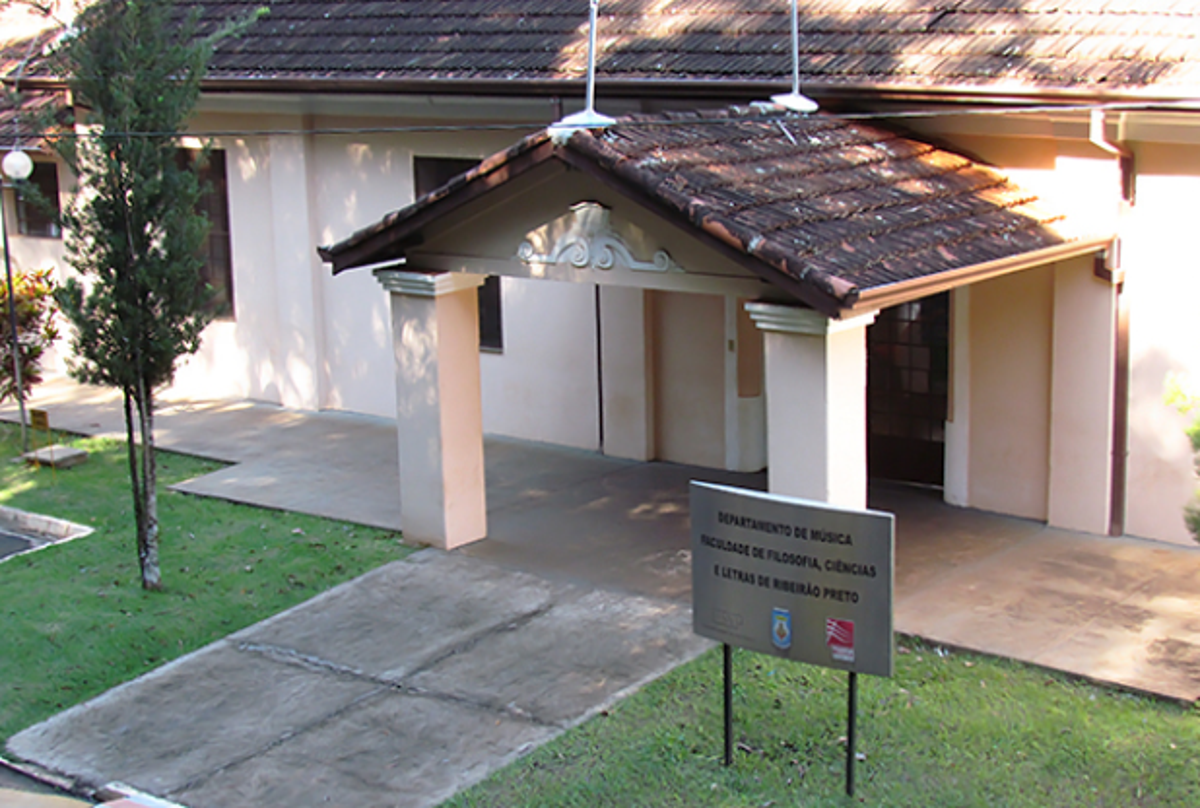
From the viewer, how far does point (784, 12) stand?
11.7 meters

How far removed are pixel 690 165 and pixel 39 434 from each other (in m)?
8.94

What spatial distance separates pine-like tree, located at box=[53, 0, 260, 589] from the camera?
363 inches

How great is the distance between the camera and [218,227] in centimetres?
1603

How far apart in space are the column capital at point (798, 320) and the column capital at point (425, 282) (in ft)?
8.44

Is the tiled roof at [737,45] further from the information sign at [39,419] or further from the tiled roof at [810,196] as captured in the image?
the information sign at [39,419]

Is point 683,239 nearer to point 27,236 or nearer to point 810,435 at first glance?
point 810,435

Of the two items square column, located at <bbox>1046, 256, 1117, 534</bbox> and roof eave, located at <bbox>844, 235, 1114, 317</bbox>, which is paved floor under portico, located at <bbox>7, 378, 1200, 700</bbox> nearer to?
square column, located at <bbox>1046, 256, 1117, 534</bbox>

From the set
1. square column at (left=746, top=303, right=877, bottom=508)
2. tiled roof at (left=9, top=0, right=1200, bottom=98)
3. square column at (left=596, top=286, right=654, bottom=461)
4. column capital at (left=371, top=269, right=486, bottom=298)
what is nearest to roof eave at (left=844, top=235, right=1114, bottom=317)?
square column at (left=746, top=303, right=877, bottom=508)

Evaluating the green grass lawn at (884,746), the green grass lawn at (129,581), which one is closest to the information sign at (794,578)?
the green grass lawn at (884,746)

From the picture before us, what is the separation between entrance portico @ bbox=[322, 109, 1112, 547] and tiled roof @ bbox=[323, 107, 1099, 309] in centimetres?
2

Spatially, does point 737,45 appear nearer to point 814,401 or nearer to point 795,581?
point 814,401

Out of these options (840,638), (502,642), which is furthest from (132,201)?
(840,638)

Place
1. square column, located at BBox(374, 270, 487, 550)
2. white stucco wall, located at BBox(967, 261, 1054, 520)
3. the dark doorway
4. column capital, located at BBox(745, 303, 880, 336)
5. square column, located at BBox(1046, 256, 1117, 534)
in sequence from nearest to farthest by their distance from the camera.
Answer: column capital, located at BBox(745, 303, 880, 336)
square column, located at BBox(1046, 256, 1117, 534)
square column, located at BBox(374, 270, 487, 550)
white stucco wall, located at BBox(967, 261, 1054, 520)
the dark doorway

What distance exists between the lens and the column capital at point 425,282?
10.2 meters
